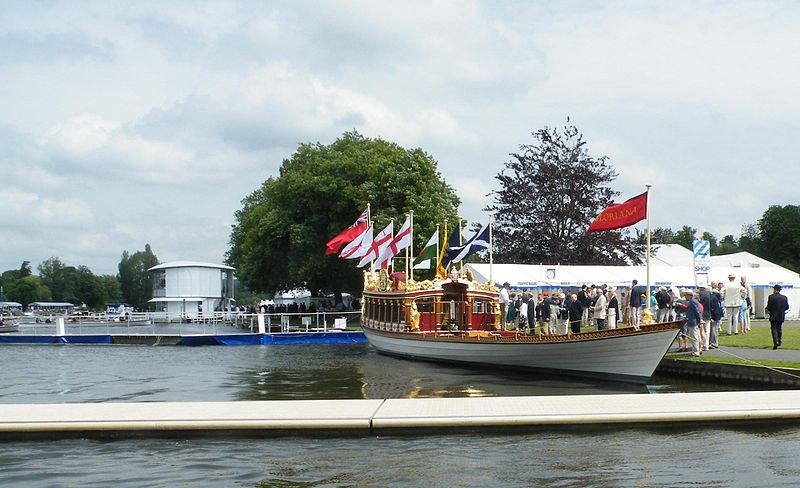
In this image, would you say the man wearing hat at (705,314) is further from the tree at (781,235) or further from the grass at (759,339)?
the tree at (781,235)

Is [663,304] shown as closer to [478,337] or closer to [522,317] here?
[478,337]

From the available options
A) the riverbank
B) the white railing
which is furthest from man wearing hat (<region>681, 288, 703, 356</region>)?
the white railing

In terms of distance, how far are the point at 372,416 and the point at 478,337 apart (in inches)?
637

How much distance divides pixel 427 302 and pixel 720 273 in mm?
21283

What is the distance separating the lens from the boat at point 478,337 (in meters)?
23.4

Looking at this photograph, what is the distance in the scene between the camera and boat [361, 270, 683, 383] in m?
23.4

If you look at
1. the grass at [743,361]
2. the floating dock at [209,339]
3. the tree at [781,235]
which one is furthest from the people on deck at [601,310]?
the tree at [781,235]

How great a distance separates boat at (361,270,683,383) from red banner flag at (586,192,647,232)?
2902 mm

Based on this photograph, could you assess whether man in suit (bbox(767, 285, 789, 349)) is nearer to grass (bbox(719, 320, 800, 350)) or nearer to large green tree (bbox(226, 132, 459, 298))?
grass (bbox(719, 320, 800, 350))

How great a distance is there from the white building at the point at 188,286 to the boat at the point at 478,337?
5648cm

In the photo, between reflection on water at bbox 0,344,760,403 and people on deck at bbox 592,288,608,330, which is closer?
reflection on water at bbox 0,344,760,403

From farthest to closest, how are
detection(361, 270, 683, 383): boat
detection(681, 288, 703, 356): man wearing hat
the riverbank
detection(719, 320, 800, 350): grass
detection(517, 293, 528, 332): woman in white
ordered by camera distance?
detection(517, 293, 528, 332): woman in white
detection(719, 320, 800, 350): grass
detection(681, 288, 703, 356): man wearing hat
detection(361, 270, 683, 383): boat
the riverbank

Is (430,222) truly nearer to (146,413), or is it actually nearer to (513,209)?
(513,209)

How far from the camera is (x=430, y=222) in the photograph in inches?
2235
